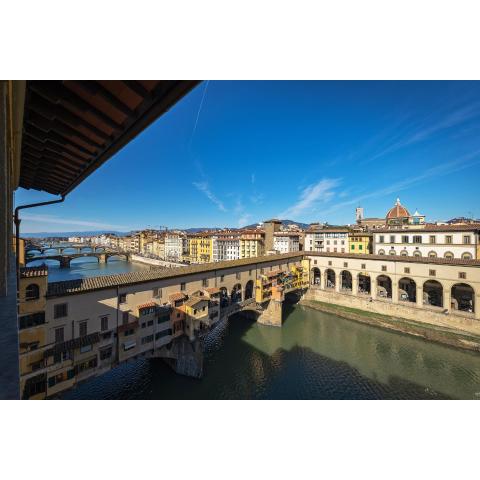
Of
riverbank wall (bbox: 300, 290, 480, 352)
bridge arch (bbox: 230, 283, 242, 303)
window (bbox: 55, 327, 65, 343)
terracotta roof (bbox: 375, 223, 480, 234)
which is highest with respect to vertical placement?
terracotta roof (bbox: 375, 223, 480, 234)

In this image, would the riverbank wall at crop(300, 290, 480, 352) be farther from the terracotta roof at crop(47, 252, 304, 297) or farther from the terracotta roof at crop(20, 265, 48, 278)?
the terracotta roof at crop(20, 265, 48, 278)

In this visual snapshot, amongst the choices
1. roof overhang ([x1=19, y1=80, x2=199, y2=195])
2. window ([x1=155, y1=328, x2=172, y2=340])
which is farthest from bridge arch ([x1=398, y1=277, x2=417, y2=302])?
roof overhang ([x1=19, y1=80, x2=199, y2=195])

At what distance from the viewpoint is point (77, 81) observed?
2.38m

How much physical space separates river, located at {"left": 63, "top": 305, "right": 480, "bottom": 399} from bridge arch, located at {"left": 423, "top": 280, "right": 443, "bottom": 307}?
28.9ft

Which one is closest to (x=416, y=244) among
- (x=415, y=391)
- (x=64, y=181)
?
(x=415, y=391)

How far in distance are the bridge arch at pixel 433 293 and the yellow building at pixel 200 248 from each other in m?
35.3

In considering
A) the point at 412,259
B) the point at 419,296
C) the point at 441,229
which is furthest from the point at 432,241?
the point at 419,296

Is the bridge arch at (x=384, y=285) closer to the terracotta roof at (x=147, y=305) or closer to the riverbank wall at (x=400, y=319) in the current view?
the riverbank wall at (x=400, y=319)

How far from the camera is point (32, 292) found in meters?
9.04

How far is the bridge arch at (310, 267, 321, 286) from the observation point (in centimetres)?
3127

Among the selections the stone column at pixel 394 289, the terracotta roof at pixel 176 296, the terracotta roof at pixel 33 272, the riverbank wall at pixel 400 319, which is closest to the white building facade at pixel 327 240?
the riverbank wall at pixel 400 319

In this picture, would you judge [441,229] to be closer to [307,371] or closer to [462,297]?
[462,297]

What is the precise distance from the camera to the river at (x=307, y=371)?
13.3 meters

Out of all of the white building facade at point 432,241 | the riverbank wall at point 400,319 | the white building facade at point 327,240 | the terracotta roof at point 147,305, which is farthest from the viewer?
the white building facade at point 327,240
